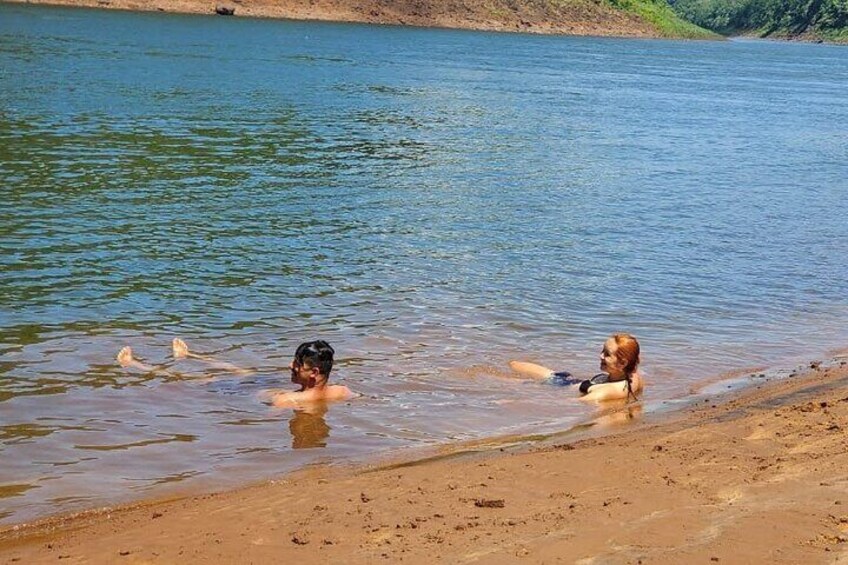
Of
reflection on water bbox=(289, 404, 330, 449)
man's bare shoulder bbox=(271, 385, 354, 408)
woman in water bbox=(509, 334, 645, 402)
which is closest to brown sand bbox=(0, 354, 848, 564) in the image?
reflection on water bbox=(289, 404, 330, 449)

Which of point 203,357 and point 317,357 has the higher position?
point 317,357

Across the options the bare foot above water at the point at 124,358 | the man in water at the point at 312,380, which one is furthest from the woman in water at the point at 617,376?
the bare foot above water at the point at 124,358

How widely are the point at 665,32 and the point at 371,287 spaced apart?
12815cm

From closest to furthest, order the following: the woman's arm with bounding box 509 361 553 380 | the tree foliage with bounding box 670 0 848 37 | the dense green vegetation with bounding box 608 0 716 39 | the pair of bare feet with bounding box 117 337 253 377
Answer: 1. the pair of bare feet with bounding box 117 337 253 377
2. the woman's arm with bounding box 509 361 553 380
3. the dense green vegetation with bounding box 608 0 716 39
4. the tree foliage with bounding box 670 0 848 37

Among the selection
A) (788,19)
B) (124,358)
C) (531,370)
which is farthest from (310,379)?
(788,19)

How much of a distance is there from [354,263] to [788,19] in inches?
6768

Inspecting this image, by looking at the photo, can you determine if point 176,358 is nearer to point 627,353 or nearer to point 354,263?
point 627,353

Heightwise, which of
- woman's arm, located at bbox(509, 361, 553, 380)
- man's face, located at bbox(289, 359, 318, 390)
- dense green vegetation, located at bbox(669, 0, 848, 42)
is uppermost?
dense green vegetation, located at bbox(669, 0, 848, 42)

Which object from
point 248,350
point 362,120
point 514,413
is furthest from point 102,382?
point 362,120

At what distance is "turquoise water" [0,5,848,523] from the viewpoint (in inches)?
365

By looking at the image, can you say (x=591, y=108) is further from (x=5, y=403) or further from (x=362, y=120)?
(x=5, y=403)

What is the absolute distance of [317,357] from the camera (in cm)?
970

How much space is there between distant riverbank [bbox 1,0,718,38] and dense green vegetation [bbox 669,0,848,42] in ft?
105

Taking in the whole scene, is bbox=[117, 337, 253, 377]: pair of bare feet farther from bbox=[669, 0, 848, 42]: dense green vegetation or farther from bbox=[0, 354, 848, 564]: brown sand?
bbox=[669, 0, 848, 42]: dense green vegetation
